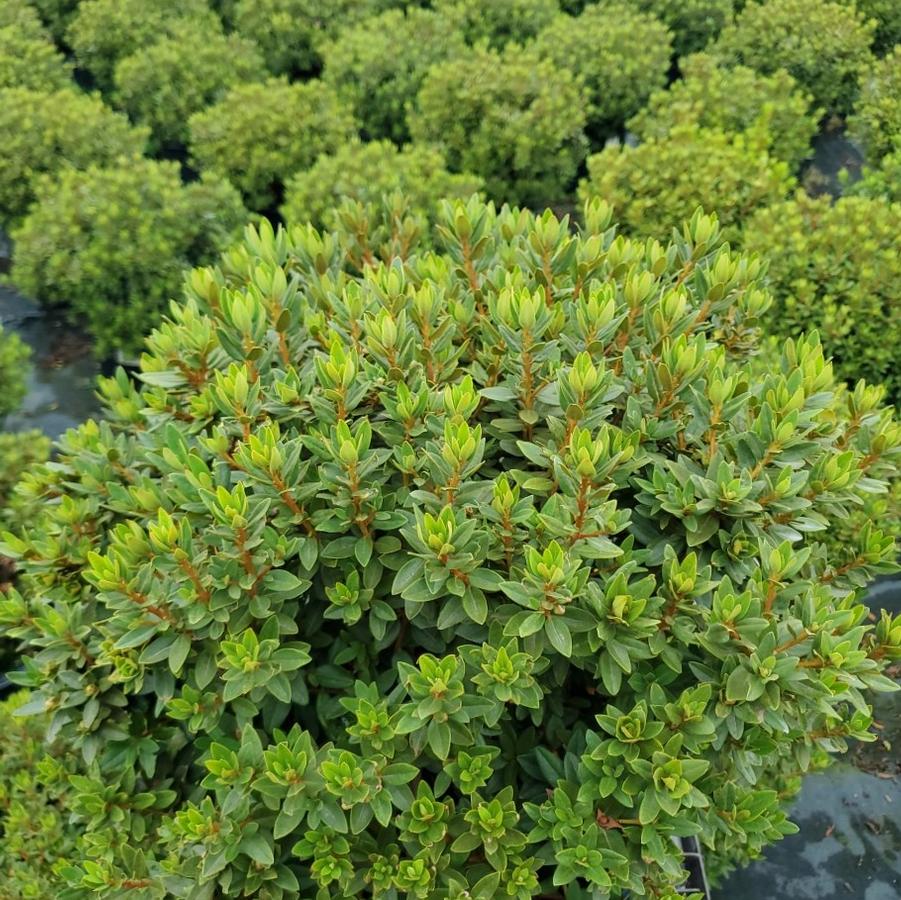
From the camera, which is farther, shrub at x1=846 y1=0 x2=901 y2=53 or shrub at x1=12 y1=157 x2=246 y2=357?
shrub at x1=846 y1=0 x2=901 y2=53

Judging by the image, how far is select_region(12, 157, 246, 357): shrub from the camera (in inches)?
226

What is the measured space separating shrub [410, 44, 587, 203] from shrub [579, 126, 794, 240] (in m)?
0.97

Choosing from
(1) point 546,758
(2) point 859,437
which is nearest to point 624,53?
(2) point 859,437

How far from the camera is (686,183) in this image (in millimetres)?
5723

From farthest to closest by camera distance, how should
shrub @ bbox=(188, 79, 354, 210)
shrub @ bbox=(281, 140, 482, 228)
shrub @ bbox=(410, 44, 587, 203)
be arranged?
shrub @ bbox=(188, 79, 354, 210) → shrub @ bbox=(410, 44, 587, 203) → shrub @ bbox=(281, 140, 482, 228)

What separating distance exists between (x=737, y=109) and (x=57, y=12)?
825 cm

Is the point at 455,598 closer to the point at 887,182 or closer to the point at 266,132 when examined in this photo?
the point at 887,182

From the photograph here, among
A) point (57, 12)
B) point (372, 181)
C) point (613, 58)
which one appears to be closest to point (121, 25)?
point (57, 12)

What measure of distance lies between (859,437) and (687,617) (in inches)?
40.3

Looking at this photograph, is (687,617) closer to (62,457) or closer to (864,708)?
(864,708)

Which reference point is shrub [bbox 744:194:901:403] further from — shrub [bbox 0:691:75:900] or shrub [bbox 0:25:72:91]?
shrub [bbox 0:25:72:91]

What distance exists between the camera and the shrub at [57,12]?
374 inches

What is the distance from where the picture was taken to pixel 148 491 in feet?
8.78

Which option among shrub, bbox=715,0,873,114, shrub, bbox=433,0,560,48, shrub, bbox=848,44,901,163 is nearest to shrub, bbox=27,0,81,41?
shrub, bbox=433,0,560,48
